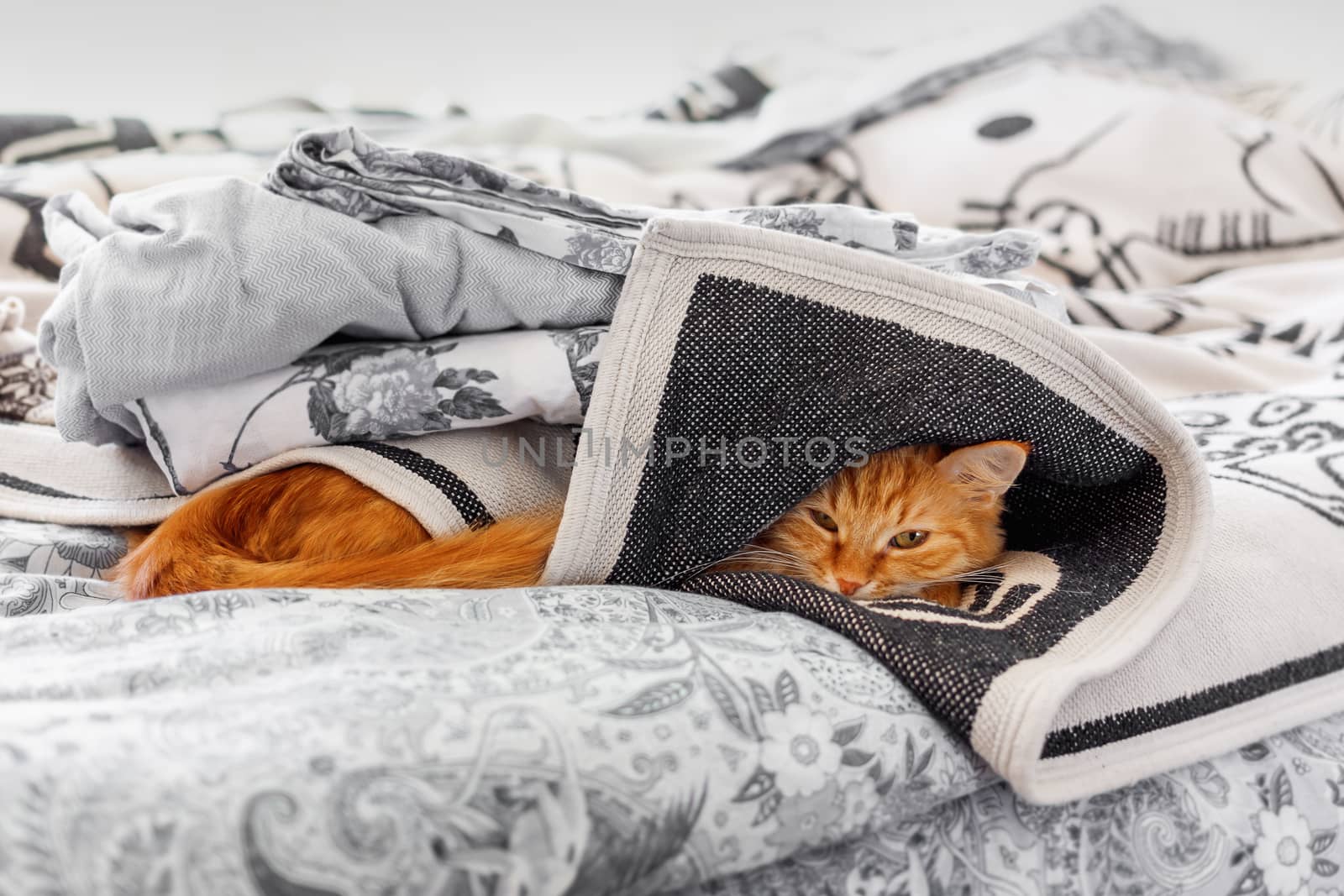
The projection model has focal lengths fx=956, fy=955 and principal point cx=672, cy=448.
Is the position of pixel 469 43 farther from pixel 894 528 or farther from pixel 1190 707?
pixel 1190 707

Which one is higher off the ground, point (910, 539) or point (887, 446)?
point (887, 446)

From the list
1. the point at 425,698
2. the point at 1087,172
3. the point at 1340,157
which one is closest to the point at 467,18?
the point at 1087,172

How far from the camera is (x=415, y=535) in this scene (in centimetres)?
78

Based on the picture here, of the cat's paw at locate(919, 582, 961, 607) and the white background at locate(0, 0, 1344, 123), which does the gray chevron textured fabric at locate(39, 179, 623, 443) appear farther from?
the white background at locate(0, 0, 1344, 123)

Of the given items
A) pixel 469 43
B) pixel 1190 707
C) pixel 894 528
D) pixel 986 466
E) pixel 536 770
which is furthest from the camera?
pixel 469 43

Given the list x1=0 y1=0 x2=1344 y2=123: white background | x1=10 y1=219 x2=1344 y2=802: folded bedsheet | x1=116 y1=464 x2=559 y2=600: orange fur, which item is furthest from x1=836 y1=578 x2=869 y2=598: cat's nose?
x1=0 y1=0 x2=1344 y2=123: white background

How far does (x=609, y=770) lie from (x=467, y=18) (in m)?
2.04

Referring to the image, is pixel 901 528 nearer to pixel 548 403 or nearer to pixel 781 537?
→ pixel 781 537

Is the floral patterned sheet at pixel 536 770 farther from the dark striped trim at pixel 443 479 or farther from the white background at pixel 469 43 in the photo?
the white background at pixel 469 43

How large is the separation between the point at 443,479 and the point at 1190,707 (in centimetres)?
60

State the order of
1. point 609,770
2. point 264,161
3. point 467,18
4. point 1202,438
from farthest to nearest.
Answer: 1. point 467,18
2. point 264,161
3. point 1202,438
4. point 609,770

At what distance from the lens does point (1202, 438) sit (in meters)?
1.13

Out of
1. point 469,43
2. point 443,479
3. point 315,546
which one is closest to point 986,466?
point 443,479

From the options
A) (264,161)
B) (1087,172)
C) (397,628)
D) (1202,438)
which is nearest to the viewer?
(397,628)
